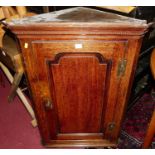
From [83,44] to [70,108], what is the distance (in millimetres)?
451

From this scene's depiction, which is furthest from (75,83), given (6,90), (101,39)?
(6,90)

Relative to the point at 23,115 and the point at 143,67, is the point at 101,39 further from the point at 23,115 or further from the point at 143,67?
the point at 23,115

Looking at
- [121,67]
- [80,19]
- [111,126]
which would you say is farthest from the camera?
[111,126]

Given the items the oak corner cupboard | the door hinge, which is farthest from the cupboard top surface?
the door hinge

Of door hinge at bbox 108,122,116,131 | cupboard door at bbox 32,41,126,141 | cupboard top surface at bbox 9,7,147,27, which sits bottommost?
door hinge at bbox 108,122,116,131

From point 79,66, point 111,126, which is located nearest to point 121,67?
point 79,66

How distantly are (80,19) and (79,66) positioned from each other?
0.73 feet

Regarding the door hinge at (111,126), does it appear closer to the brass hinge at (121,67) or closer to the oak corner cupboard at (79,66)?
the oak corner cupboard at (79,66)

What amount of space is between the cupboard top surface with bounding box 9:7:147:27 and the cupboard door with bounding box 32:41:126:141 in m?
0.09

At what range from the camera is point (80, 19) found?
2.75 feet

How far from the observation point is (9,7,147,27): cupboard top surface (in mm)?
794

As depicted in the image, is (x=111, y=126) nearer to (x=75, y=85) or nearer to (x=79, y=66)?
(x=75, y=85)

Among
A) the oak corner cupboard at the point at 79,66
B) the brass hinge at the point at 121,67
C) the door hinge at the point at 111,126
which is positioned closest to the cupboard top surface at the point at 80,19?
the oak corner cupboard at the point at 79,66

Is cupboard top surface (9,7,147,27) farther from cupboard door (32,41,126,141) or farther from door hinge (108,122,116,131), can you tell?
door hinge (108,122,116,131)
